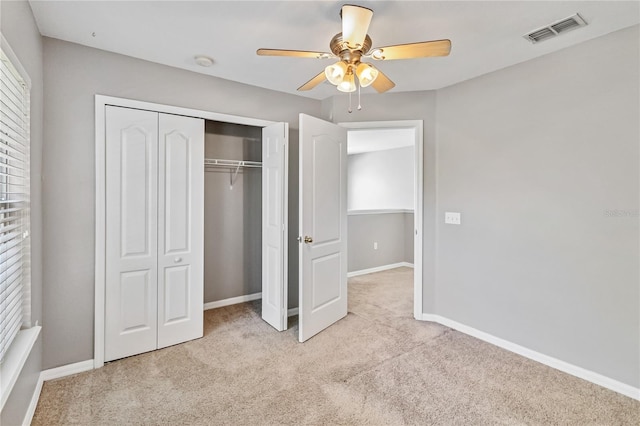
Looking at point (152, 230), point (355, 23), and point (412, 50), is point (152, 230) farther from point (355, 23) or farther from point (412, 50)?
point (412, 50)

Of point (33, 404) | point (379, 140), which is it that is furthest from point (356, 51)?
point (379, 140)

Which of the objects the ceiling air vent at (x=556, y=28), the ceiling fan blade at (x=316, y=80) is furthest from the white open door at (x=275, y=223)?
the ceiling air vent at (x=556, y=28)

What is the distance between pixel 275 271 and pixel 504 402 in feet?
6.82

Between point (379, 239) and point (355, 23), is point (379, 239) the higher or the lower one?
the lower one

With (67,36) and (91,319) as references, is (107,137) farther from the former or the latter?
(91,319)

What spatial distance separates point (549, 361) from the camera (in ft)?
8.30

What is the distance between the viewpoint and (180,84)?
2.81 m

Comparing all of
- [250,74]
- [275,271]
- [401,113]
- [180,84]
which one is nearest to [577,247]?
[401,113]

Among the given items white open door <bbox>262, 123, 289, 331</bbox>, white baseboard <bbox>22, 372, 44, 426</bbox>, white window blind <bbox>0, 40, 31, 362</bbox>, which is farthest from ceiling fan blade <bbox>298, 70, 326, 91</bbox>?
white baseboard <bbox>22, 372, 44, 426</bbox>

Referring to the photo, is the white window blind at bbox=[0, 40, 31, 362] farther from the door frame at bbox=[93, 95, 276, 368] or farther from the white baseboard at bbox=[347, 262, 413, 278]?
the white baseboard at bbox=[347, 262, 413, 278]

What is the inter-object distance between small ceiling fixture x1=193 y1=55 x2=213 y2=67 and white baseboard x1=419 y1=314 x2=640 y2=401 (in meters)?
3.22

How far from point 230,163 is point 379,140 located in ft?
13.0

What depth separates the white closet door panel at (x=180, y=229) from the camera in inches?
107

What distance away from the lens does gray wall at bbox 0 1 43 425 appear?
1590mm
